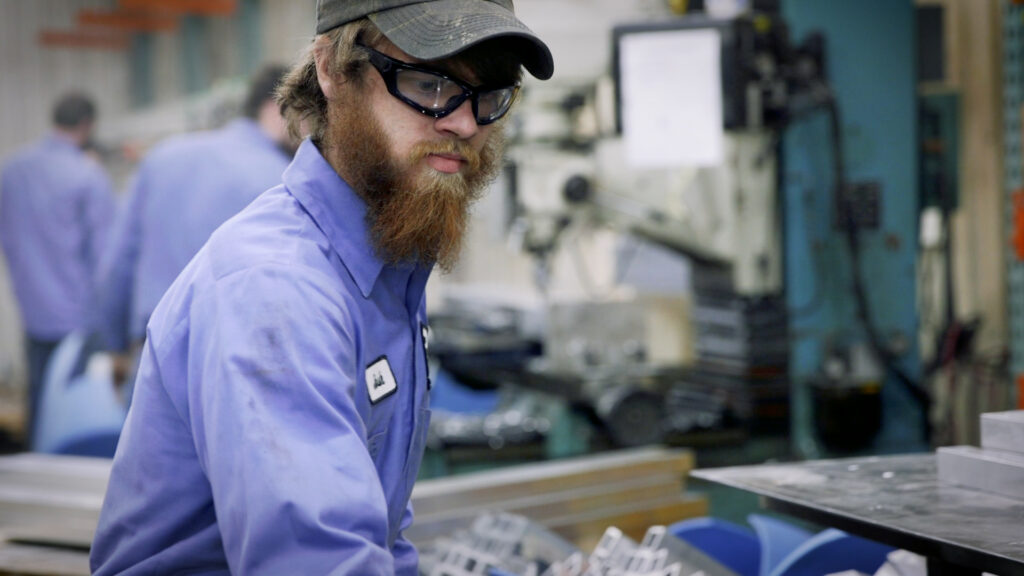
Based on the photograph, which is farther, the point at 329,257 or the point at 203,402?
the point at 329,257

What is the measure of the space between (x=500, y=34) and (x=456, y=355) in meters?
2.39

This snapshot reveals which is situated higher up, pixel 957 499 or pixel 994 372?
pixel 957 499

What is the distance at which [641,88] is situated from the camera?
3199mm

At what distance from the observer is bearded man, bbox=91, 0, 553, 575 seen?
85 cm

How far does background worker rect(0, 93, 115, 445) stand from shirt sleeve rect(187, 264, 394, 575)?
4.16 meters

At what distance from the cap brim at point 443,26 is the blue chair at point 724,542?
3.33 feet

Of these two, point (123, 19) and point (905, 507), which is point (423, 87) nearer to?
point (905, 507)

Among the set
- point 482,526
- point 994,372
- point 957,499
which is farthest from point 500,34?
point 994,372

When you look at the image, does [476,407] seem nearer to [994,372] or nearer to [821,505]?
[994,372]

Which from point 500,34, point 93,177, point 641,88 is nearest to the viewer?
point 500,34

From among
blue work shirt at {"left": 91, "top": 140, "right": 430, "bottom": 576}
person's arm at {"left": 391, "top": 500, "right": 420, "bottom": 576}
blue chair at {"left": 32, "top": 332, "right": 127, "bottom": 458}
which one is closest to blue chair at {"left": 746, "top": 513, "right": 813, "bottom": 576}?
person's arm at {"left": 391, "top": 500, "right": 420, "bottom": 576}

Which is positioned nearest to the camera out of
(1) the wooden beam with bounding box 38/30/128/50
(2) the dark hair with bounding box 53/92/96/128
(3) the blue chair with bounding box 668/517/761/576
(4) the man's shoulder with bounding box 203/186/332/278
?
(4) the man's shoulder with bounding box 203/186/332/278

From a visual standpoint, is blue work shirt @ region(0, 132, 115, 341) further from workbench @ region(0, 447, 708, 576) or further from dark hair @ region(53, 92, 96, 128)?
workbench @ region(0, 447, 708, 576)

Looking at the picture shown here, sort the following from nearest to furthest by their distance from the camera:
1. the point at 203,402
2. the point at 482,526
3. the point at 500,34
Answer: the point at 203,402
the point at 500,34
the point at 482,526
